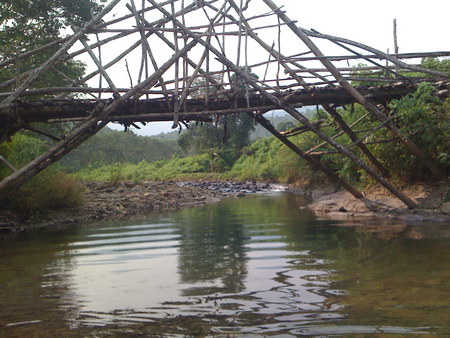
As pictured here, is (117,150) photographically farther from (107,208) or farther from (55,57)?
(55,57)

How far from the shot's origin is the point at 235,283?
620 centimetres

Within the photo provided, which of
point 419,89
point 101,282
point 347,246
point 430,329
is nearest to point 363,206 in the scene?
point 419,89

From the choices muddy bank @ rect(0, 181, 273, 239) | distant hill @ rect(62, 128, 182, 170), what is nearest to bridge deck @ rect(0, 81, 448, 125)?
muddy bank @ rect(0, 181, 273, 239)

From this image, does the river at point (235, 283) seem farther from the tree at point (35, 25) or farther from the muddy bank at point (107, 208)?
the tree at point (35, 25)

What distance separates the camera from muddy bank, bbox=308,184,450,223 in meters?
11.1

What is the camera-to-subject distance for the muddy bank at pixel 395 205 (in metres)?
11.1

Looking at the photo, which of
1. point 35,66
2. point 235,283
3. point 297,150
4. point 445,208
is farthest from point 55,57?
point 35,66

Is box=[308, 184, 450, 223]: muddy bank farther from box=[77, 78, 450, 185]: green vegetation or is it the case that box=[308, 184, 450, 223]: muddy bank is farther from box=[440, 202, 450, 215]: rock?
box=[77, 78, 450, 185]: green vegetation

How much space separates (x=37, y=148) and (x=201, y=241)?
8.88 m

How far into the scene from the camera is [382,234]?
30.9 ft

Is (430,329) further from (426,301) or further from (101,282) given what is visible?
(101,282)

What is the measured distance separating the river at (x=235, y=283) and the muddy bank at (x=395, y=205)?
→ 28.5 inches

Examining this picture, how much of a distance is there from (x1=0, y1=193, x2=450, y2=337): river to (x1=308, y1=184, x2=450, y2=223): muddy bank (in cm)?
72

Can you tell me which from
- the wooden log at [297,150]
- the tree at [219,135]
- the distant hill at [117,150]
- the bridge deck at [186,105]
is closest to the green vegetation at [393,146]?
the wooden log at [297,150]
